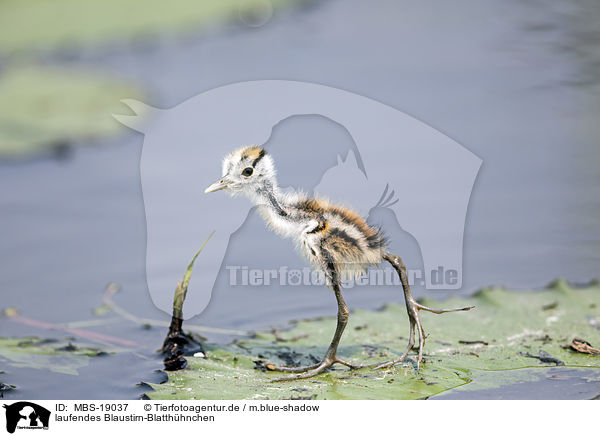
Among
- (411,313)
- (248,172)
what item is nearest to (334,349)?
(411,313)

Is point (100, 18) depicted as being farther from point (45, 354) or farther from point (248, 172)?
point (248, 172)

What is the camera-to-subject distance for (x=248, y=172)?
3240mm

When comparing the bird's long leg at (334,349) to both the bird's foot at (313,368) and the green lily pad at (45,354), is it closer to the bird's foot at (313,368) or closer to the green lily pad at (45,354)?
the bird's foot at (313,368)

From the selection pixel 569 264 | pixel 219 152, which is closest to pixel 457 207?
pixel 569 264

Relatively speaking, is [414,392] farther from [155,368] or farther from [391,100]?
[391,100]

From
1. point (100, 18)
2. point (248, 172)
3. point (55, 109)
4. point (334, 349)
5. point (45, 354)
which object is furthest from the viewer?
point (100, 18)

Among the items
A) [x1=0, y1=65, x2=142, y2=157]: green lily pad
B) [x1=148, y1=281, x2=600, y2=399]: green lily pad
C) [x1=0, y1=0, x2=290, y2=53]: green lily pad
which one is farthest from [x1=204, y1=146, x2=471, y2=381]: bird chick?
[x1=0, y1=0, x2=290, y2=53]: green lily pad

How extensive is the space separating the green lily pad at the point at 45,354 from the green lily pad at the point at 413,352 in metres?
0.58

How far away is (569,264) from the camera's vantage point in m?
4.34

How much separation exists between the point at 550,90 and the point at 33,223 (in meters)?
4.39

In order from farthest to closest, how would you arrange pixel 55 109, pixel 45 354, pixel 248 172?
pixel 55 109, pixel 45 354, pixel 248 172

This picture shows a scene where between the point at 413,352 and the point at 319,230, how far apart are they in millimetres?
716

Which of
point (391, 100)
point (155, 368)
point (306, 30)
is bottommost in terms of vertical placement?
point (155, 368)

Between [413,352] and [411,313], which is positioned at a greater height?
[411,313]
